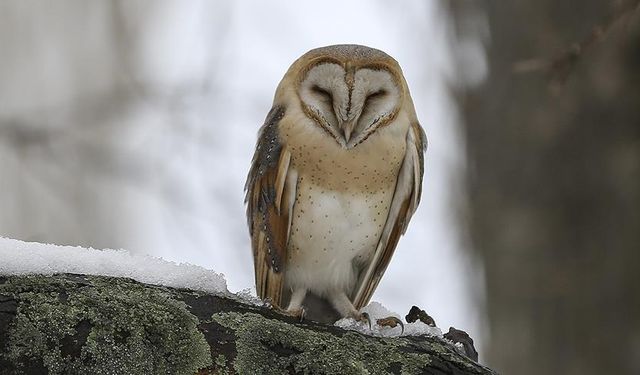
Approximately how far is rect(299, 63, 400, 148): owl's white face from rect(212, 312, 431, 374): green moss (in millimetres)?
1405

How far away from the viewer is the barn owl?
10.7 ft

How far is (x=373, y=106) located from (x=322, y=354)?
1.64 metres

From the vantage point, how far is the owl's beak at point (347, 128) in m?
3.22

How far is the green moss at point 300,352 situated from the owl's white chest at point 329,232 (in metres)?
1.36

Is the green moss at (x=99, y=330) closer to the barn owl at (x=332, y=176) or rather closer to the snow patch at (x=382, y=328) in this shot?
the snow patch at (x=382, y=328)

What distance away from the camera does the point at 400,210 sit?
3.44 meters

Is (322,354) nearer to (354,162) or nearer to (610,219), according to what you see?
(354,162)

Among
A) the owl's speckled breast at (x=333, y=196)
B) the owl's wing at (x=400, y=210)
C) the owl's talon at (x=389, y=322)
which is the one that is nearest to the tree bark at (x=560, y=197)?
the owl's wing at (x=400, y=210)

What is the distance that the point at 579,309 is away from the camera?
3.98 metres

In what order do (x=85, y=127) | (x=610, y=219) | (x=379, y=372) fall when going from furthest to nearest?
(x=85, y=127) → (x=610, y=219) → (x=379, y=372)

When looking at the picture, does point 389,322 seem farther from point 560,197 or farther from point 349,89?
point 560,197

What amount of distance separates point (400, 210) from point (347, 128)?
1.31 ft

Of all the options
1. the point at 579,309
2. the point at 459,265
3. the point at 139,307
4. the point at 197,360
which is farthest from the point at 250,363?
the point at 459,265

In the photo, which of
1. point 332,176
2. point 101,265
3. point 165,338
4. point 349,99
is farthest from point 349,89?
point 165,338
